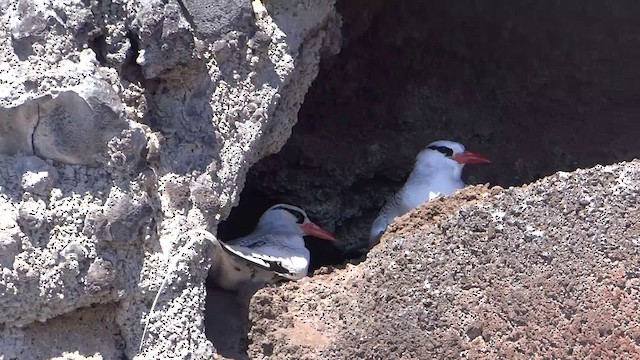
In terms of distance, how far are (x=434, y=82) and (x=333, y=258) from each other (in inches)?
33.6

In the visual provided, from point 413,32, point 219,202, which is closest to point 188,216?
point 219,202

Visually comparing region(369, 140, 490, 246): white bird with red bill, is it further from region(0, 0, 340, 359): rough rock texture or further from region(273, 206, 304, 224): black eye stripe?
region(0, 0, 340, 359): rough rock texture

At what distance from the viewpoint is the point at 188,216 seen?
2367 mm

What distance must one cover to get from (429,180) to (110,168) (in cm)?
138

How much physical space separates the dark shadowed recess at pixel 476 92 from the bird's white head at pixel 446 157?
1.18 ft

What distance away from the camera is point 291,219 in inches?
130

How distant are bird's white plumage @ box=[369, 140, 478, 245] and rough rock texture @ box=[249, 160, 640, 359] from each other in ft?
2.78

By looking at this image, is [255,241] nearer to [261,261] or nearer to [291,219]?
[261,261]

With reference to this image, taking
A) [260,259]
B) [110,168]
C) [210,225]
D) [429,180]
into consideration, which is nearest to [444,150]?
[429,180]

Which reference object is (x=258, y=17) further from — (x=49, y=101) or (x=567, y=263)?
(x=567, y=263)

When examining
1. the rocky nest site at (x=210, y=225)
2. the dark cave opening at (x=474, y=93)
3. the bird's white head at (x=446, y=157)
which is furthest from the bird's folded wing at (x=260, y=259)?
the dark cave opening at (x=474, y=93)

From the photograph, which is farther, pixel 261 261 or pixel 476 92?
pixel 476 92

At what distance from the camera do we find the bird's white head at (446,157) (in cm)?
343

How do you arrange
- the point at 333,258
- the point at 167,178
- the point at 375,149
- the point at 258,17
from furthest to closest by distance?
the point at 375,149
the point at 333,258
the point at 258,17
the point at 167,178
